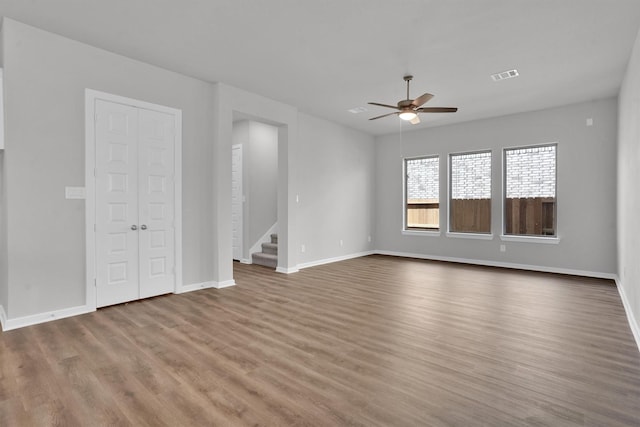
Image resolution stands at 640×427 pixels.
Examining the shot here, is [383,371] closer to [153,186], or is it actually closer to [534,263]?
[153,186]

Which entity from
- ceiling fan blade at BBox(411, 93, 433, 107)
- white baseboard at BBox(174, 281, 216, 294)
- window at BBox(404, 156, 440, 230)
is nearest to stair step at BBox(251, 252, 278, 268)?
white baseboard at BBox(174, 281, 216, 294)

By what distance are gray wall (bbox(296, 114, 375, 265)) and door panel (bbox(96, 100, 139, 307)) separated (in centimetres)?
300

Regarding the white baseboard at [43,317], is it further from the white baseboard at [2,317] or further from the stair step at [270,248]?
the stair step at [270,248]

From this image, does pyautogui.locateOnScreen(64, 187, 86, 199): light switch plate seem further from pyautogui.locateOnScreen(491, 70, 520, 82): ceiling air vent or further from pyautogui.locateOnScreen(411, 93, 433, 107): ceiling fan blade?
pyautogui.locateOnScreen(491, 70, 520, 82): ceiling air vent

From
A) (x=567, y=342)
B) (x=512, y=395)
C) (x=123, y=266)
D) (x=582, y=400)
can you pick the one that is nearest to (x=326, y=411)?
(x=512, y=395)

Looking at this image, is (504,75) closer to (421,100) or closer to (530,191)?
(421,100)

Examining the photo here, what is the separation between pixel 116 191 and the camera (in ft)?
13.4

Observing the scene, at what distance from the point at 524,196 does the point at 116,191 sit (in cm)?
695

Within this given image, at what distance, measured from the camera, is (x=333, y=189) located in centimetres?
749

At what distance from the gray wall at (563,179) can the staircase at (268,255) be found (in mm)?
3474

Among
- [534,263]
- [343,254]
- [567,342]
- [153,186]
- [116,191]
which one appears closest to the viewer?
[567,342]

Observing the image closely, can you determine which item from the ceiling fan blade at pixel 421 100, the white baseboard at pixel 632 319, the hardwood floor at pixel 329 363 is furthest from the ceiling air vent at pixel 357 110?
the white baseboard at pixel 632 319

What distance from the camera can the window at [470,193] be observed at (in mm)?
7125

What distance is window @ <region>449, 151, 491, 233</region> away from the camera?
712cm
